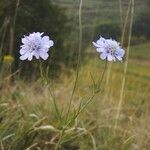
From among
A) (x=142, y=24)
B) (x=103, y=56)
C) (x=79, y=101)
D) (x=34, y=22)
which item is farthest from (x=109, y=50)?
(x=34, y=22)

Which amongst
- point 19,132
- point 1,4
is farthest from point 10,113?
point 1,4

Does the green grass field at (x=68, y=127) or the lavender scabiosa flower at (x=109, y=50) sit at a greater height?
the lavender scabiosa flower at (x=109, y=50)

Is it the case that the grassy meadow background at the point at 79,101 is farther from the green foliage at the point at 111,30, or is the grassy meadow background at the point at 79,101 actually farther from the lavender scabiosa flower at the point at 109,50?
the lavender scabiosa flower at the point at 109,50

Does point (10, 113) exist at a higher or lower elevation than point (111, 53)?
lower

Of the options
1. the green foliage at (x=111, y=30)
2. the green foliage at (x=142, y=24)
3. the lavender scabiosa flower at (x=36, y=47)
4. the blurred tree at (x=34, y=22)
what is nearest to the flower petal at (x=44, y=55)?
the lavender scabiosa flower at (x=36, y=47)

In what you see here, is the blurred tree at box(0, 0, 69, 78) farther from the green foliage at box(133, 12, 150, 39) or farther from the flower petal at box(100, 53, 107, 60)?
the flower petal at box(100, 53, 107, 60)

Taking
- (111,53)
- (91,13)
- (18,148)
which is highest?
(91,13)

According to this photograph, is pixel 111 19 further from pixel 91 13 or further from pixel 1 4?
pixel 1 4

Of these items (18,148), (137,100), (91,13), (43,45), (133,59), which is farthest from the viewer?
(133,59)
